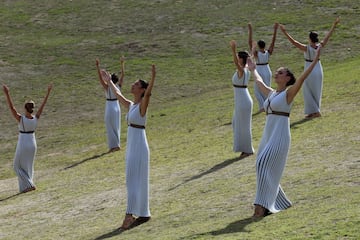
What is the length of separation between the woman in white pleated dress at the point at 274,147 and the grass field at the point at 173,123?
36cm

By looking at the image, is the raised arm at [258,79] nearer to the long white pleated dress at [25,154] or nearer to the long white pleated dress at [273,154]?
the long white pleated dress at [273,154]

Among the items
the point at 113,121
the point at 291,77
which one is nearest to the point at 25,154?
the point at 113,121

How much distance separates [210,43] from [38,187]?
28.1 metres

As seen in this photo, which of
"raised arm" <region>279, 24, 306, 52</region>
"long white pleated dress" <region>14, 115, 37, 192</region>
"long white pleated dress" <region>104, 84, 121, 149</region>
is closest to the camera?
"raised arm" <region>279, 24, 306, 52</region>

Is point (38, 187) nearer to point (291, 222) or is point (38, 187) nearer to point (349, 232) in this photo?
point (291, 222)

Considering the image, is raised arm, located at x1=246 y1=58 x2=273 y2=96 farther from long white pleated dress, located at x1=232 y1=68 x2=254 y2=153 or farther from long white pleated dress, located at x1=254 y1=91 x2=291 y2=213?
long white pleated dress, located at x1=232 y1=68 x2=254 y2=153

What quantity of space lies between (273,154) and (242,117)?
7028 millimetres

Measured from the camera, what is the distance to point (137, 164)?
16312 millimetres

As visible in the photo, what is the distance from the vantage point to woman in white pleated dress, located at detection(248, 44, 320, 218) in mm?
14820

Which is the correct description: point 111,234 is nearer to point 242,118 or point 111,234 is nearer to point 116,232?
point 116,232

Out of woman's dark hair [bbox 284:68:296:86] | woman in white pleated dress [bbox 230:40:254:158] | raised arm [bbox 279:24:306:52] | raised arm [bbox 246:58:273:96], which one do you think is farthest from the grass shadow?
raised arm [bbox 279:24:306:52]

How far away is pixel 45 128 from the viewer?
36.4m

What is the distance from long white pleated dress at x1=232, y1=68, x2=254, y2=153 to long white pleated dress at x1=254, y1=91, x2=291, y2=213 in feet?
21.5

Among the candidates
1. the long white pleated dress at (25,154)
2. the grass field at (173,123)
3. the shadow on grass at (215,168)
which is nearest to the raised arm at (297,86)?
the grass field at (173,123)
